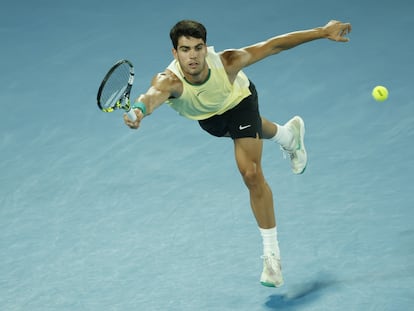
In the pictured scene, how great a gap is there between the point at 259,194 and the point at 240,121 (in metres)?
0.51

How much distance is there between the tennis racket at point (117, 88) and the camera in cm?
566

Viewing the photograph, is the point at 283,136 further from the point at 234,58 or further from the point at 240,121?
the point at 234,58

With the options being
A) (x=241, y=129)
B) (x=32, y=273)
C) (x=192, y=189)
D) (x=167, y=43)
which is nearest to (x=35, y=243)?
(x=32, y=273)

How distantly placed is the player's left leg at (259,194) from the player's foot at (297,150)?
1.19 metres

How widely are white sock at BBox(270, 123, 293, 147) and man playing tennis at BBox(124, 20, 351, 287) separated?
857mm

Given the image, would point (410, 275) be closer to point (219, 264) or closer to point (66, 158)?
point (219, 264)

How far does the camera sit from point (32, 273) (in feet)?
22.9

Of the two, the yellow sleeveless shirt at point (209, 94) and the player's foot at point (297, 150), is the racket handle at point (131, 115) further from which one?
the player's foot at point (297, 150)

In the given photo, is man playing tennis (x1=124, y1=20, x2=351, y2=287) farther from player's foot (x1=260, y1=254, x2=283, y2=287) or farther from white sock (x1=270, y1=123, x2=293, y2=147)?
white sock (x1=270, y1=123, x2=293, y2=147)

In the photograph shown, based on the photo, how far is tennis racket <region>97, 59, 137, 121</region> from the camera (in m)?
5.66

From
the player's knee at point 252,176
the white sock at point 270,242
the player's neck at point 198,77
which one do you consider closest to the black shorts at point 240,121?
the player's knee at point 252,176

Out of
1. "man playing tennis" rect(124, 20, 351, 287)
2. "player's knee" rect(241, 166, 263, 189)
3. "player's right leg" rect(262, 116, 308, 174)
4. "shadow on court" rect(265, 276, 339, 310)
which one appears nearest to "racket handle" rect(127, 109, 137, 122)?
"man playing tennis" rect(124, 20, 351, 287)

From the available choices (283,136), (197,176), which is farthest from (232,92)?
(197,176)

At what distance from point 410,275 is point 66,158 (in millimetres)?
3734
